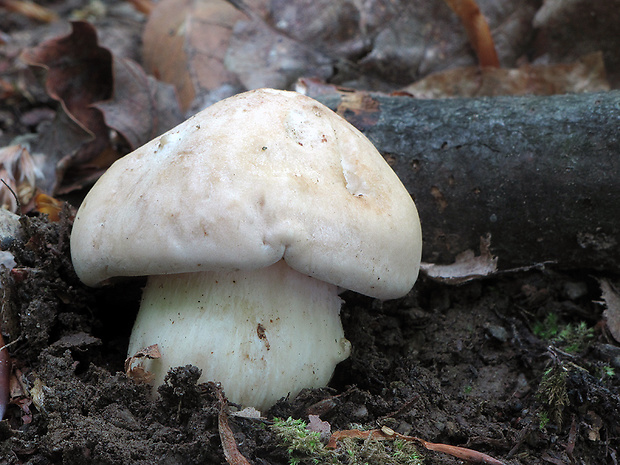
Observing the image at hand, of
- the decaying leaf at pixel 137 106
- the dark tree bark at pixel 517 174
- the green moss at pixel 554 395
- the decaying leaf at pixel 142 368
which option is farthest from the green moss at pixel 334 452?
the decaying leaf at pixel 137 106

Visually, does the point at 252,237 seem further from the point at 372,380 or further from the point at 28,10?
the point at 28,10

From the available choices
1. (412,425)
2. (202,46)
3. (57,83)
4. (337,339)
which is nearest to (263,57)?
(202,46)

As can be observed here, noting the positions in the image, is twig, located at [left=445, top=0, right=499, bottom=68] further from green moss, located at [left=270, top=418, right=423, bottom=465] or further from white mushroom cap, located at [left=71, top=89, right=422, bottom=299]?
green moss, located at [left=270, top=418, right=423, bottom=465]

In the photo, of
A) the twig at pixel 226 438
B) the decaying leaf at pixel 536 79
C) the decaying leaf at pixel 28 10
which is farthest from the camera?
the decaying leaf at pixel 28 10

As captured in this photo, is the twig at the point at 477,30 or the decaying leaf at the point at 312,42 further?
the decaying leaf at the point at 312,42

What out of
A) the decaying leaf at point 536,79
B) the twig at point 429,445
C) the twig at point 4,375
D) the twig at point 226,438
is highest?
the decaying leaf at point 536,79

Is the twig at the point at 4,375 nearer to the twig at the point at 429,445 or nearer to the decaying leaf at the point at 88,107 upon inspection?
the twig at the point at 429,445

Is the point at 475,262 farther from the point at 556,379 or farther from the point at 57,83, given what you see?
the point at 57,83

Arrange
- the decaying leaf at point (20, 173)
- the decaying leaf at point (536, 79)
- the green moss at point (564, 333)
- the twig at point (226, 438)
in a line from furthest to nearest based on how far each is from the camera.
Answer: the decaying leaf at point (536, 79)
the decaying leaf at point (20, 173)
the green moss at point (564, 333)
the twig at point (226, 438)
